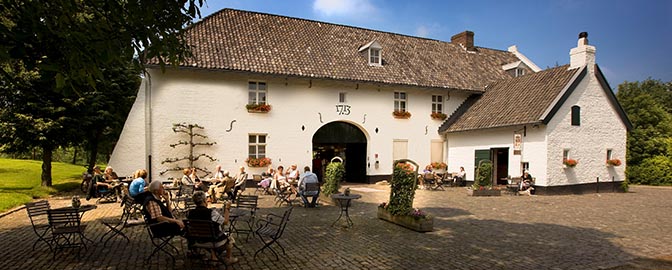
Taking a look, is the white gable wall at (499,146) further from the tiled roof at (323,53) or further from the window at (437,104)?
the tiled roof at (323,53)

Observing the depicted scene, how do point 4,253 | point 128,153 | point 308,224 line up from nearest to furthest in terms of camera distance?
point 4,253
point 308,224
point 128,153

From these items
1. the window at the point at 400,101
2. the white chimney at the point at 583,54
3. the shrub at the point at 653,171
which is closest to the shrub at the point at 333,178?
the window at the point at 400,101

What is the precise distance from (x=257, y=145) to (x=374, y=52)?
8482mm

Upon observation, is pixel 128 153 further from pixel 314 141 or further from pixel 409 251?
pixel 409 251

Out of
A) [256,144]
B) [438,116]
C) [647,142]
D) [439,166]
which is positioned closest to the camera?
[256,144]

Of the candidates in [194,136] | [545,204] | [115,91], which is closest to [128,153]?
[194,136]

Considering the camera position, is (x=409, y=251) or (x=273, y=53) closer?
(x=409, y=251)

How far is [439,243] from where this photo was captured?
781cm

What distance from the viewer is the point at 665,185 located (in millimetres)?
24453

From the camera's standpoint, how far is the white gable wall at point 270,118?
16859 millimetres

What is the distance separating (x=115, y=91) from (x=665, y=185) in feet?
105

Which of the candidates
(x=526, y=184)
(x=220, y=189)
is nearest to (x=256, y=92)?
(x=220, y=189)

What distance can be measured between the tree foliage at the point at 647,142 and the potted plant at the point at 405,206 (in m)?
22.6

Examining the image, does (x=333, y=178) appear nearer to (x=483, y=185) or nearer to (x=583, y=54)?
(x=483, y=185)
